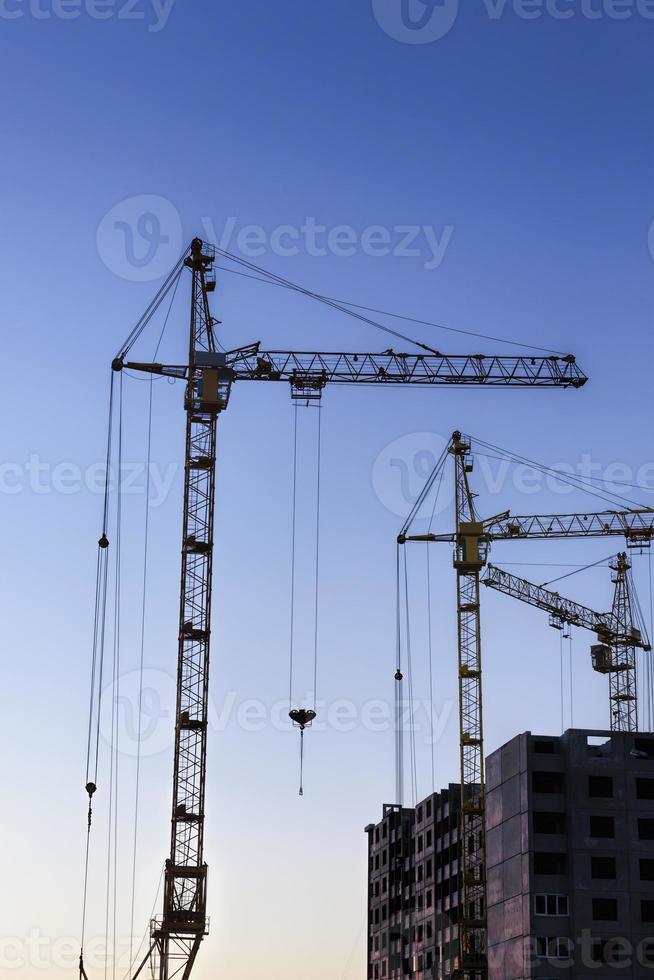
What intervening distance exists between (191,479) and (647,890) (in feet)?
170

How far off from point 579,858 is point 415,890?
172 ft

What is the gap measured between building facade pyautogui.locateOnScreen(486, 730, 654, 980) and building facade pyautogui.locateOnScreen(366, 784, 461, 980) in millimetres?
29916

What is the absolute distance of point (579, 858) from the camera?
122812 mm

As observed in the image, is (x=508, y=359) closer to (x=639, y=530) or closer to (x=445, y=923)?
(x=639, y=530)

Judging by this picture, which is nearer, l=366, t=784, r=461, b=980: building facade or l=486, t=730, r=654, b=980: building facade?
l=486, t=730, r=654, b=980: building facade

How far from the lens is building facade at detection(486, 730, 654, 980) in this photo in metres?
120

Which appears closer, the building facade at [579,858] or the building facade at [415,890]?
the building facade at [579,858]

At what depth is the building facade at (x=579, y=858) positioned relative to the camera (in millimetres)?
120312

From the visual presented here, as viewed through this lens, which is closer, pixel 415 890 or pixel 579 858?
pixel 579 858

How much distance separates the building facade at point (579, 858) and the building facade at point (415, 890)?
98.1 ft

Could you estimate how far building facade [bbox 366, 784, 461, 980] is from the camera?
158 metres

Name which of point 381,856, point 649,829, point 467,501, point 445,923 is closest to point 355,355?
point 467,501

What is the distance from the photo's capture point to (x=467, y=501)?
145 meters

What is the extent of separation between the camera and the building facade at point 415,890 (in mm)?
158250
